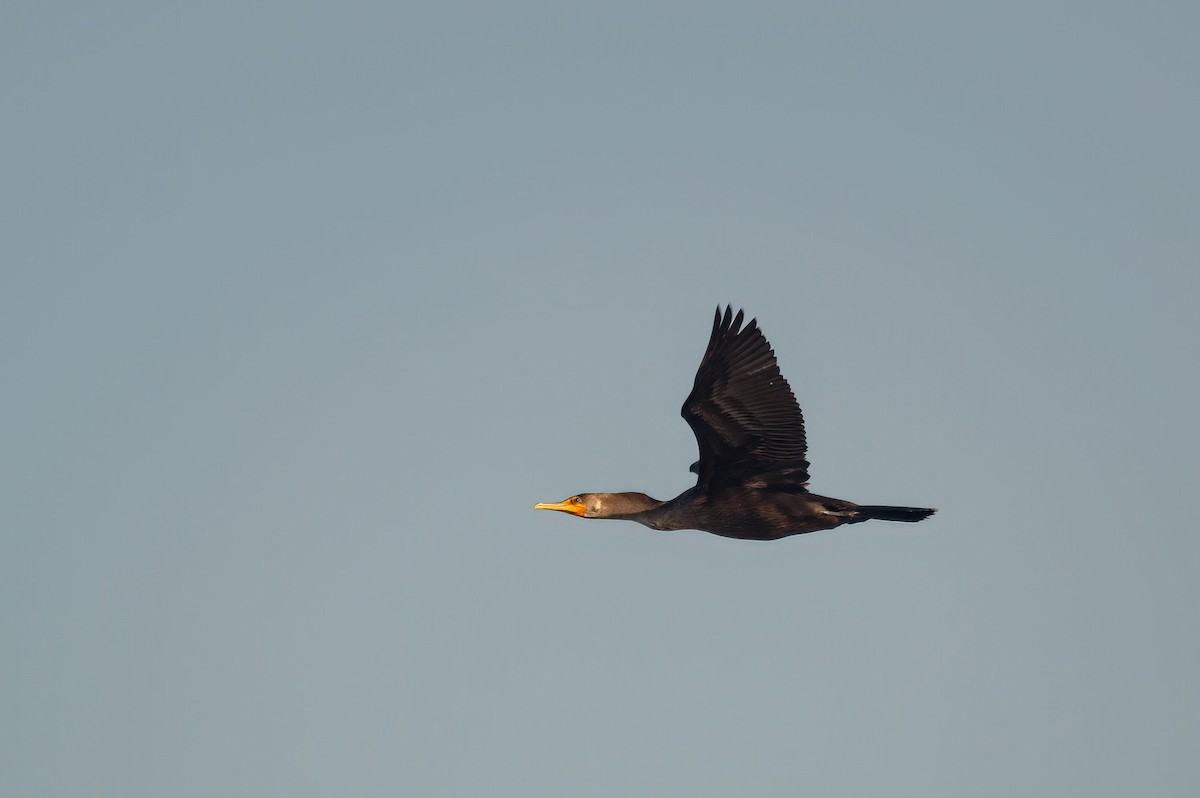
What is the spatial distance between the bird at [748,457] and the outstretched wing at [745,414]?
0.01 metres

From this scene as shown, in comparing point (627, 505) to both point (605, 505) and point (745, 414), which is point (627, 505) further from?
point (745, 414)

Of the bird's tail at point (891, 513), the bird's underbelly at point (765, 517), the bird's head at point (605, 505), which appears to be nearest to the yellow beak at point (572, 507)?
the bird's head at point (605, 505)

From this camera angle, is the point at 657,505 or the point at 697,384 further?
the point at 657,505

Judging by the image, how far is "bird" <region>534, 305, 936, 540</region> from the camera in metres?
16.8

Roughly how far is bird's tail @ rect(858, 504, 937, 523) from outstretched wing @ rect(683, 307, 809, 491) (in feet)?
2.75

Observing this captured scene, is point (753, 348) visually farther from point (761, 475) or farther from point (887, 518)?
point (887, 518)

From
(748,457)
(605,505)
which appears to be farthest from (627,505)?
(748,457)

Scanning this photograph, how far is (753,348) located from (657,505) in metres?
2.62

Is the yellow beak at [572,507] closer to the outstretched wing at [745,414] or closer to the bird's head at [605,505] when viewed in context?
the bird's head at [605,505]

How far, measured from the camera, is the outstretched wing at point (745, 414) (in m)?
16.8

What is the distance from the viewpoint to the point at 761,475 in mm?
17312

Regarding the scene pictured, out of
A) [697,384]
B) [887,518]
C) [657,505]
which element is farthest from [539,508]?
[887,518]

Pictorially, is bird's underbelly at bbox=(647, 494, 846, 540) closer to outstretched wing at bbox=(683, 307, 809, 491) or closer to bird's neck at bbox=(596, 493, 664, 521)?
outstretched wing at bbox=(683, 307, 809, 491)

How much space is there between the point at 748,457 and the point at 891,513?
190 cm
